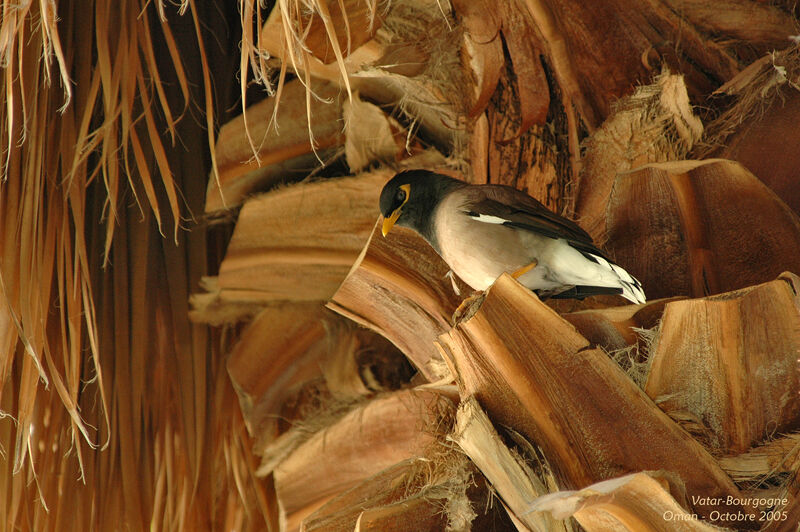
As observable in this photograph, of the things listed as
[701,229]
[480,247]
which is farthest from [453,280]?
[701,229]

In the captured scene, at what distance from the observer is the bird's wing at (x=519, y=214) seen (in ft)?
4.30

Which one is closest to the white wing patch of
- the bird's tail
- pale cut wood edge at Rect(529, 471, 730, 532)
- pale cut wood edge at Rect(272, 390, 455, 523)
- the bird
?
the bird

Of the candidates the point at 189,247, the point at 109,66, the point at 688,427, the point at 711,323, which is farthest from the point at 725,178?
the point at 189,247

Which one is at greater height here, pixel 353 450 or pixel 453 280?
pixel 453 280

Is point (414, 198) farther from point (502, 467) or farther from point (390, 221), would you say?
point (502, 467)

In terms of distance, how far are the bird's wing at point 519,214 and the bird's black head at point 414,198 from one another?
0.08m

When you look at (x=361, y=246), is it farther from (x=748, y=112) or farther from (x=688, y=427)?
(x=688, y=427)

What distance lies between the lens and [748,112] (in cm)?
128

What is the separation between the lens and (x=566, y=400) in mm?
967

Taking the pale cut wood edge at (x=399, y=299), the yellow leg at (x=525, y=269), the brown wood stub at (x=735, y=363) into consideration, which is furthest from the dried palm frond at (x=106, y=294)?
the brown wood stub at (x=735, y=363)

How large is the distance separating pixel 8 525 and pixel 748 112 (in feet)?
5.02

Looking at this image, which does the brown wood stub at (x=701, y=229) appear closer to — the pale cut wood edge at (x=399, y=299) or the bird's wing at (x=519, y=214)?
the bird's wing at (x=519, y=214)

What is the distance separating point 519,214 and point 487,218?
0.07 meters

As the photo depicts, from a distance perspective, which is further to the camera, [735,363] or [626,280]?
[626,280]
